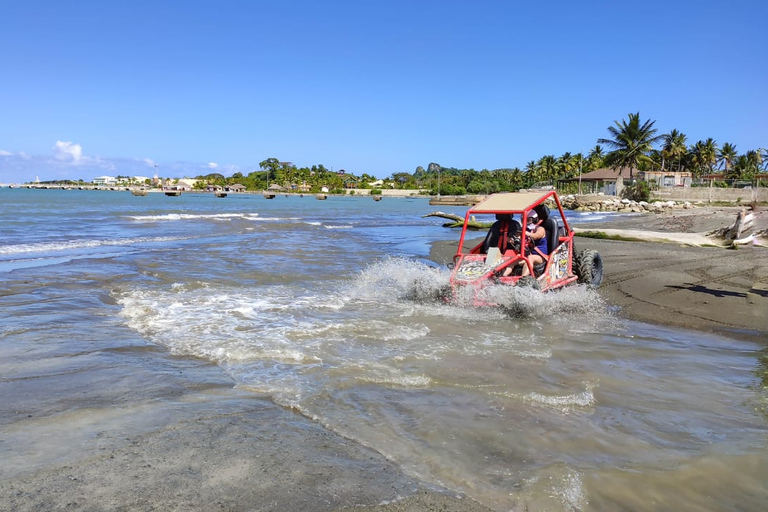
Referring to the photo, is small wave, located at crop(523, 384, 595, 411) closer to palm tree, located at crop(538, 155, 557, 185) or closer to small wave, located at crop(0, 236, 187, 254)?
small wave, located at crop(0, 236, 187, 254)

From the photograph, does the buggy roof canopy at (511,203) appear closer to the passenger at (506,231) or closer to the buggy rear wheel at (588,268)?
the passenger at (506,231)

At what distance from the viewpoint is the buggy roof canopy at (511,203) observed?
8.91 metres

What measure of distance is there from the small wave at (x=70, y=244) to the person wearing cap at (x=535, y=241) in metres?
15.1

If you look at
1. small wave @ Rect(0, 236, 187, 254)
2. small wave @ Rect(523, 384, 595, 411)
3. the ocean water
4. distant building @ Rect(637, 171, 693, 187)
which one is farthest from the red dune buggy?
distant building @ Rect(637, 171, 693, 187)

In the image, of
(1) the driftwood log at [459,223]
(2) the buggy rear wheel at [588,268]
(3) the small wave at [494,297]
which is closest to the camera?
(3) the small wave at [494,297]

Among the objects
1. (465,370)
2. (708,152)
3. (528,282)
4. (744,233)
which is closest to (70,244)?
(528,282)

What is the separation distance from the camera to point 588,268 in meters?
9.95

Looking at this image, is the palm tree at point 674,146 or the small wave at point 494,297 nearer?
the small wave at point 494,297

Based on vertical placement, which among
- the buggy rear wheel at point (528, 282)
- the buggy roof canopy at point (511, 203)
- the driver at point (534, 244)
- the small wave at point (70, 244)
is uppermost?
the buggy roof canopy at point (511, 203)

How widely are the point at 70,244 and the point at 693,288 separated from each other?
19.1 m

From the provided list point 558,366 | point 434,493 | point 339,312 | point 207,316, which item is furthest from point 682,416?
point 207,316

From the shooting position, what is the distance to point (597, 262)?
10305mm

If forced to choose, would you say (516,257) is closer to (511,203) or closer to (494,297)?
(494,297)

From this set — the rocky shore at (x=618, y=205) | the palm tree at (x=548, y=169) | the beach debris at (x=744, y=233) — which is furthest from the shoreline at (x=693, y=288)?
the palm tree at (x=548, y=169)
